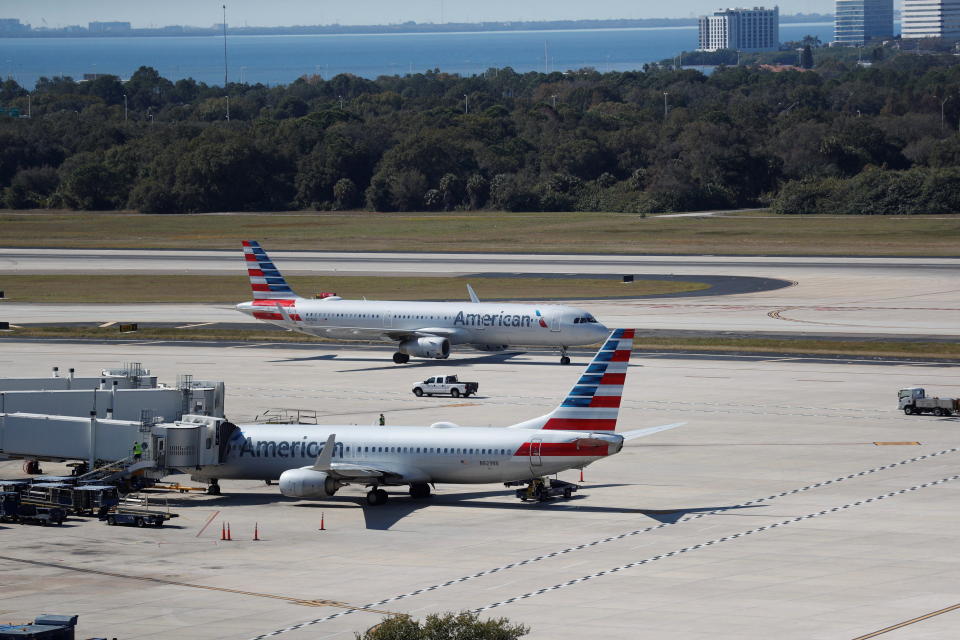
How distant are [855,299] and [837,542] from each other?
8123 cm

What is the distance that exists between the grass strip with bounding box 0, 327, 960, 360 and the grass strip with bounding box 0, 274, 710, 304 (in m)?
19.1

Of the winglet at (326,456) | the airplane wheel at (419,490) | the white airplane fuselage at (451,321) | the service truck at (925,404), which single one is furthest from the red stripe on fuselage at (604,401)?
the white airplane fuselage at (451,321)

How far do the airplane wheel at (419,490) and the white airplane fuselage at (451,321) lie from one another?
131ft

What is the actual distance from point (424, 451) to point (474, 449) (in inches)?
89.9

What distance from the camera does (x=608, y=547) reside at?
50938 mm

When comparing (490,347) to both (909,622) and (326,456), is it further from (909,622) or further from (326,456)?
(909,622)

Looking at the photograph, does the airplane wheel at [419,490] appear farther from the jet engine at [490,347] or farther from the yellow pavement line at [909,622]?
the jet engine at [490,347]

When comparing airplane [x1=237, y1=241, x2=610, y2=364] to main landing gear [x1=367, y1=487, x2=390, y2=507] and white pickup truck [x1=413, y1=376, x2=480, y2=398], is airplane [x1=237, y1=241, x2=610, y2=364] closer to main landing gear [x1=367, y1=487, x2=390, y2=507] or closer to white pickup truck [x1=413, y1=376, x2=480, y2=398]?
white pickup truck [x1=413, y1=376, x2=480, y2=398]

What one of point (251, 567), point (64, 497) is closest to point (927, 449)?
point (251, 567)

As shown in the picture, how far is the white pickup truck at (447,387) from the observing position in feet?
284

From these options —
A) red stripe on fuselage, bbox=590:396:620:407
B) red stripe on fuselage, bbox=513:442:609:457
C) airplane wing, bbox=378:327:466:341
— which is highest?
red stripe on fuselage, bbox=590:396:620:407

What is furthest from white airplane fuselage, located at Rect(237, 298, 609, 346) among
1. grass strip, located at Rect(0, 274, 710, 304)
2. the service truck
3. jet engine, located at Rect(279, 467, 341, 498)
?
jet engine, located at Rect(279, 467, 341, 498)

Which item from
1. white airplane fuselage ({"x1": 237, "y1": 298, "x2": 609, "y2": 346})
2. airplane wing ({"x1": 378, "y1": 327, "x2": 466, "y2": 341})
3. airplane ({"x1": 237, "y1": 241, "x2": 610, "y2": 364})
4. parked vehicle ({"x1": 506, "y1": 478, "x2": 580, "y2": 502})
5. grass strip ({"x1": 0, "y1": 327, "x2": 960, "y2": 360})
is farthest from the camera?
grass strip ({"x1": 0, "y1": 327, "x2": 960, "y2": 360})

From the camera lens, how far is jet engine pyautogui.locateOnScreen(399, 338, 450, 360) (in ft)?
325
